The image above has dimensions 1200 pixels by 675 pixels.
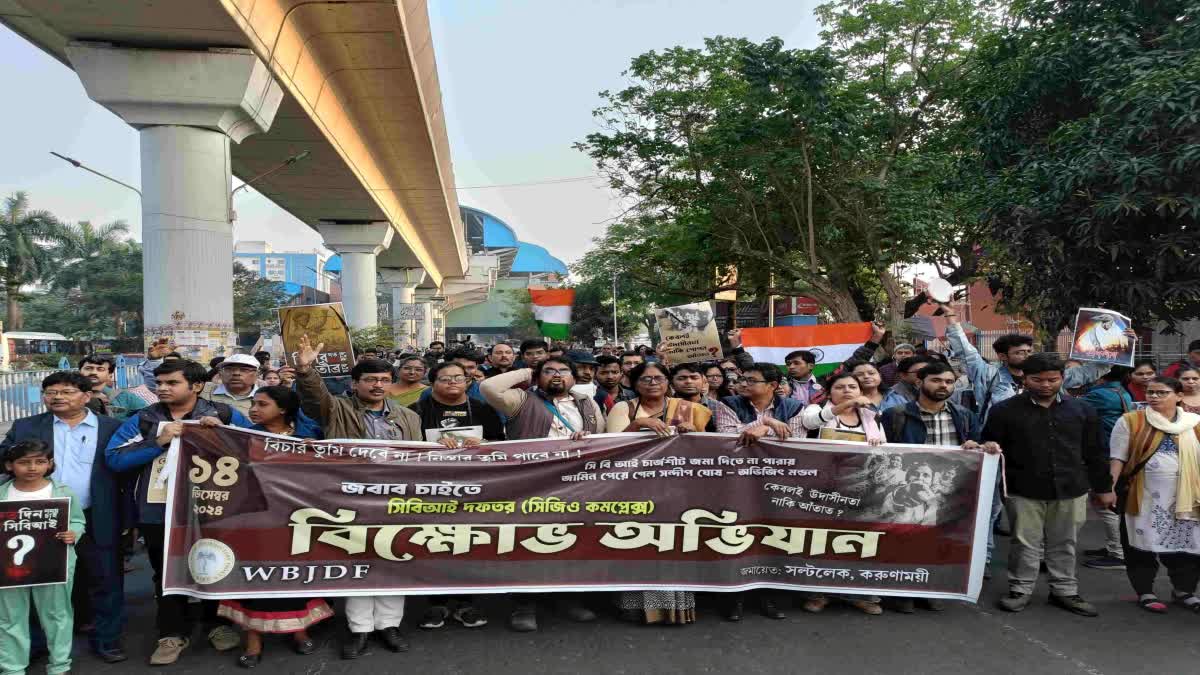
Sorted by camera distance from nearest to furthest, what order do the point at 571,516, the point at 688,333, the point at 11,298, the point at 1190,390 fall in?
the point at 571,516, the point at 1190,390, the point at 688,333, the point at 11,298

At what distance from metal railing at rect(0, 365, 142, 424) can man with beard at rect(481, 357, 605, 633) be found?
38.2ft

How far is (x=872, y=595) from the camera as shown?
4.86 m

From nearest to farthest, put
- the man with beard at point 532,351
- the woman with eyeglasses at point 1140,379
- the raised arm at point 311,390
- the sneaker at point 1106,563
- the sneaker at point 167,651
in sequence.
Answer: the sneaker at point 167,651, the raised arm at point 311,390, the sneaker at point 1106,563, the woman with eyeglasses at point 1140,379, the man with beard at point 532,351

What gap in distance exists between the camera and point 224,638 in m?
4.43

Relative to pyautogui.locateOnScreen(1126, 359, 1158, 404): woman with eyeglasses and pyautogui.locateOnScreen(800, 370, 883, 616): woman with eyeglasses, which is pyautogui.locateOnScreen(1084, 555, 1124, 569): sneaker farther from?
pyautogui.locateOnScreen(800, 370, 883, 616): woman with eyeglasses

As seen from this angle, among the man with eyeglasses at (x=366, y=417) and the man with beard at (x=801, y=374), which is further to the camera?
the man with beard at (x=801, y=374)

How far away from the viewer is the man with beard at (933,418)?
520 cm

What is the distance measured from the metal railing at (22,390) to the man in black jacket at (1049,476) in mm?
13892

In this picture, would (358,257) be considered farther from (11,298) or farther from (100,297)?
(11,298)

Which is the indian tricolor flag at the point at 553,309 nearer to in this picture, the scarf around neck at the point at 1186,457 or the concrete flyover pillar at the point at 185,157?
the concrete flyover pillar at the point at 185,157

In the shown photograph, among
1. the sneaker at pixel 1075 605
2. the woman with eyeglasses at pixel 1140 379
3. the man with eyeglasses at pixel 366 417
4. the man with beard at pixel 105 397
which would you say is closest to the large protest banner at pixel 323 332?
the man with eyeglasses at pixel 366 417

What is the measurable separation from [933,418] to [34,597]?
522cm

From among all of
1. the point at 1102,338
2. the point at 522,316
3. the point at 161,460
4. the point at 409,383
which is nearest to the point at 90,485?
the point at 161,460

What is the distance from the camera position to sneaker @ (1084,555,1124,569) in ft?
19.4
